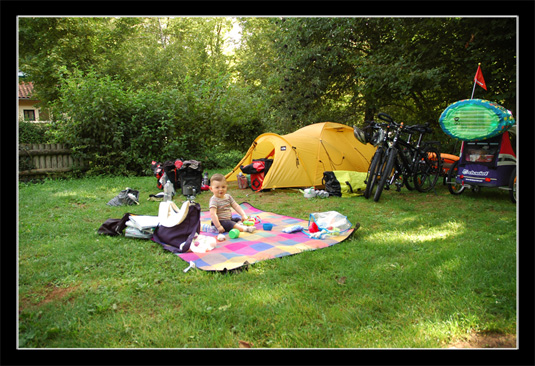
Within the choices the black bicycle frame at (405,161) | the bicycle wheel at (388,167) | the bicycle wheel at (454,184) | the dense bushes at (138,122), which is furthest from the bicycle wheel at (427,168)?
the dense bushes at (138,122)

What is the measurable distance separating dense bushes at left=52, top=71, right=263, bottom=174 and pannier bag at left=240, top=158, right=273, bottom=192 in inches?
141

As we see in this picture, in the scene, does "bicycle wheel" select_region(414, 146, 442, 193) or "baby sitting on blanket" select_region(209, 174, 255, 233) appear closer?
"baby sitting on blanket" select_region(209, 174, 255, 233)

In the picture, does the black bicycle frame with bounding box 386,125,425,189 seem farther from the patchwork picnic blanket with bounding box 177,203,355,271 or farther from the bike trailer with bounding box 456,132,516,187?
the patchwork picnic blanket with bounding box 177,203,355,271

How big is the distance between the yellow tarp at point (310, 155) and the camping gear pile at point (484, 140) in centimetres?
294

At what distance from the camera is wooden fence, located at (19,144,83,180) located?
9.17 meters

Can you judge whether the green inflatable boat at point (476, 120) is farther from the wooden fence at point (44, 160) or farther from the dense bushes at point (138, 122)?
the wooden fence at point (44, 160)

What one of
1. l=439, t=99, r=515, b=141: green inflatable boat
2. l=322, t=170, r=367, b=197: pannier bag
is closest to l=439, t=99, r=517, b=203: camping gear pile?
l=439, t=99, r=515, b=141: green inflatable boat

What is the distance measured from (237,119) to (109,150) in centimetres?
441

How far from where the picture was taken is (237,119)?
12.2 meters

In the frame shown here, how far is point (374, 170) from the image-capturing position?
655 cm

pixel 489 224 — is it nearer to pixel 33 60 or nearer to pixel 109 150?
pixel 109 150

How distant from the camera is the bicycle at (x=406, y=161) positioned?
20.9 ft

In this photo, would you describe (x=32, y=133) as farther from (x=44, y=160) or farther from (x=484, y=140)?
(x=484, y=140)

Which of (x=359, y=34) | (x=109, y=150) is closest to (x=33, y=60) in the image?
(x=109, y=150)
